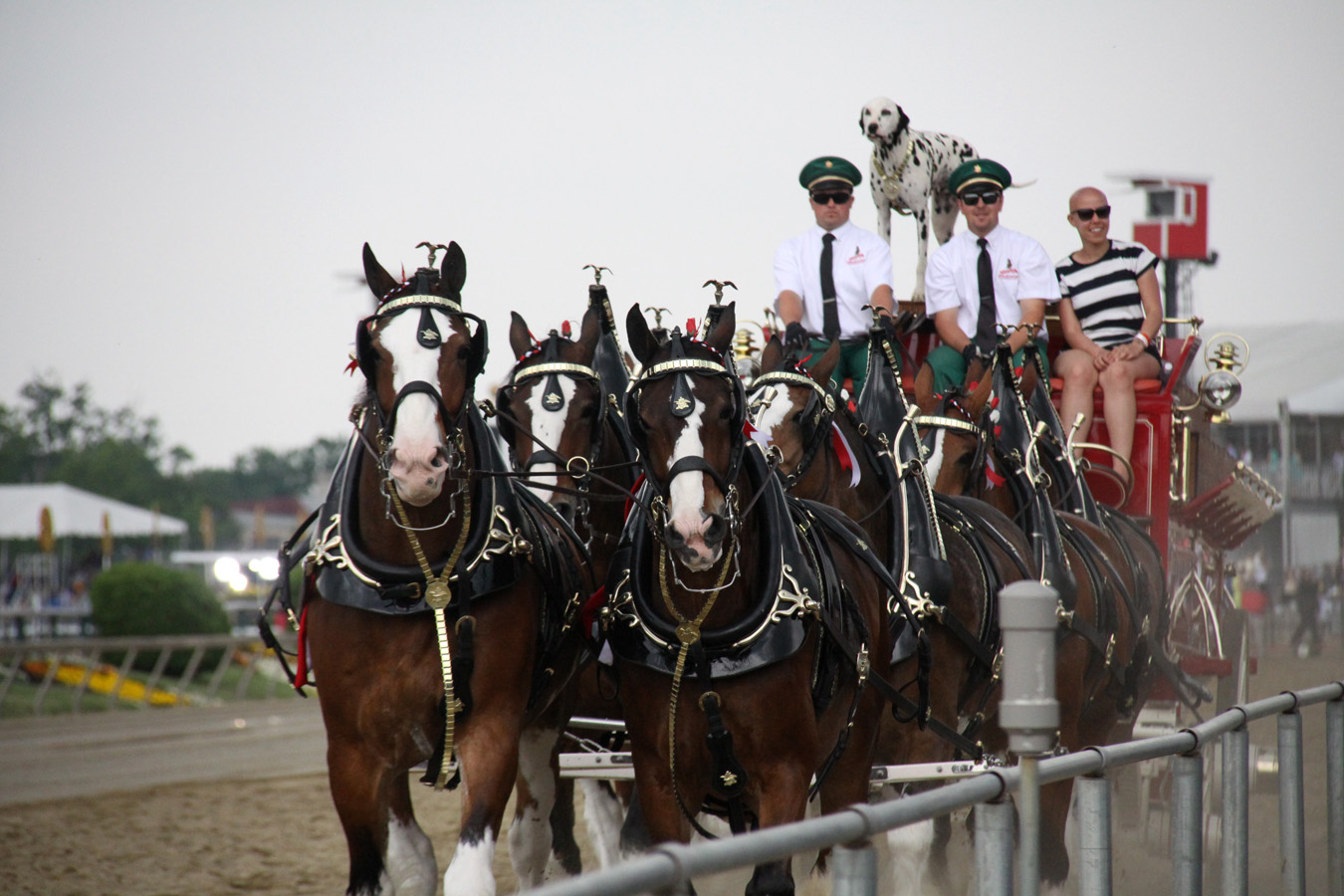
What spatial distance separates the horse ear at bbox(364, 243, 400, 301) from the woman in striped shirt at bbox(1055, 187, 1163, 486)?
17.0 feet

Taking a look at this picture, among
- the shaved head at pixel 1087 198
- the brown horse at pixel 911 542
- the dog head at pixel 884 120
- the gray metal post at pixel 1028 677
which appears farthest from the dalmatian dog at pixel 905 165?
the gray metal post at pixel 1028 677

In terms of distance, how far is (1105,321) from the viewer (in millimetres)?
8969

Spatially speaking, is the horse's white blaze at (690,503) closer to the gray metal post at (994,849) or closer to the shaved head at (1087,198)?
the gray metal post at (994,849)

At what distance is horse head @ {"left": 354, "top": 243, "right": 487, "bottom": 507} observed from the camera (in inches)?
165

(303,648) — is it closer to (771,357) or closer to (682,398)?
(682,398)

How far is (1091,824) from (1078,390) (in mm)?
5435

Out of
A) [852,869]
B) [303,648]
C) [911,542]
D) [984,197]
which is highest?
[984,197]

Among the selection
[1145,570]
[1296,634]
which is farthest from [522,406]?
[1296,634]

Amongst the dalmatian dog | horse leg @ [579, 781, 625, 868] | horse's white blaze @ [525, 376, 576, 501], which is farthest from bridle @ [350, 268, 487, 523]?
the dalmatian dog

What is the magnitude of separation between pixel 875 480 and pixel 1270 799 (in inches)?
151

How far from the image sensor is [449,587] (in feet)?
14.8

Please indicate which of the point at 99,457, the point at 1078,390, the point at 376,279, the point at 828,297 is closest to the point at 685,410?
the point at 376,279

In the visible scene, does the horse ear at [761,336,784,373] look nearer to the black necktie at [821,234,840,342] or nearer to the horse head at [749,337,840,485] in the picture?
the horse head at [749,337,840,485]

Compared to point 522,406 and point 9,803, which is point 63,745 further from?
point 522,406
